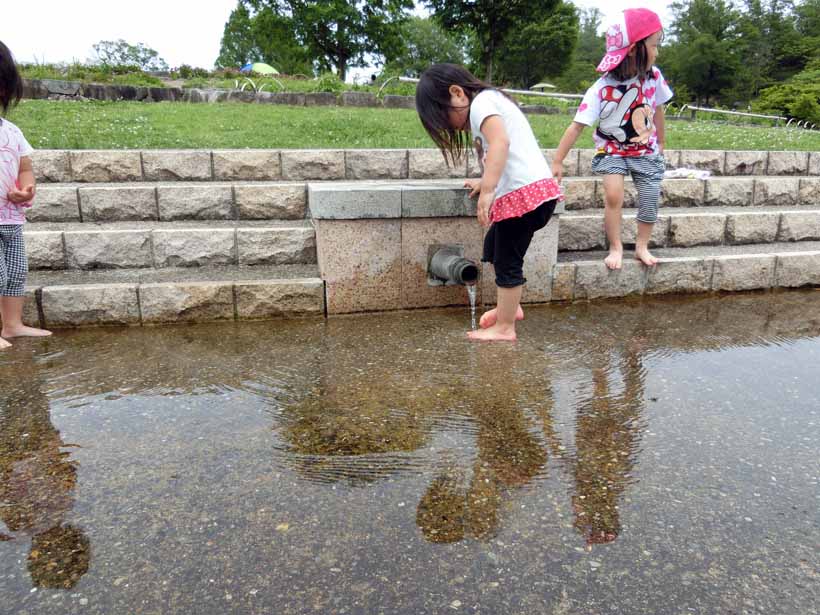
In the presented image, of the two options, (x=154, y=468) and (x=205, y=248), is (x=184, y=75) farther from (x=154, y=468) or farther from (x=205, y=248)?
(x=154, y=468)

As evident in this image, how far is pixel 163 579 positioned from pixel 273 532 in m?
0.31

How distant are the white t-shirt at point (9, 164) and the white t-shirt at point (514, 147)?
8.72 feet

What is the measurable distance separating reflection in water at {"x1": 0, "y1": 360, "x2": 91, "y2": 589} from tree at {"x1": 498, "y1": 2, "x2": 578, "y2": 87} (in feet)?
147

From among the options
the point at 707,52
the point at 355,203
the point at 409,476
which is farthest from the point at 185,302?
the point at 707,52

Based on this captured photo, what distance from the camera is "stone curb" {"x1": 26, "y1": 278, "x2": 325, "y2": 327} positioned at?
12.3 feet

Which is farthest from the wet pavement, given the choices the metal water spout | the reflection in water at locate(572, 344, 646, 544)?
the metal water spout

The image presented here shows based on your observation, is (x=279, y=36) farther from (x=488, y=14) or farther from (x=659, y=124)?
(x=659, y=124)

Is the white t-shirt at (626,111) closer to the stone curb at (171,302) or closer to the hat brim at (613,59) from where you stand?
the hat brim at (613,59)

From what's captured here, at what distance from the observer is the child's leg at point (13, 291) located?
353 centimetres

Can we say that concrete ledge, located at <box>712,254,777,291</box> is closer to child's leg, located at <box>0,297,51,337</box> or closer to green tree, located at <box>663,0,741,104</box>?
child's leg, located at <box>0,297,51,337</box>

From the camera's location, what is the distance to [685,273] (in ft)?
15.0

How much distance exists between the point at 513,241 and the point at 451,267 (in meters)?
0.55

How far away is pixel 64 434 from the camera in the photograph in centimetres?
240

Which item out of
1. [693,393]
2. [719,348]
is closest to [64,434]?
[693,393]
